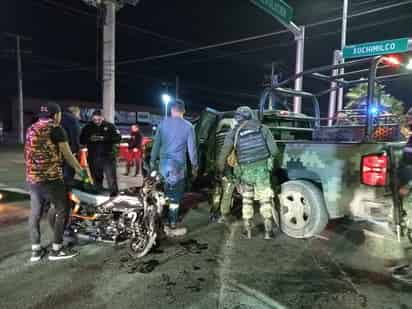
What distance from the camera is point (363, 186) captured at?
3.55 meters

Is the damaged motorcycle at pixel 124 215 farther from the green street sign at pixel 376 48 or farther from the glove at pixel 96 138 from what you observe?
the green street sign at pixel 376 48

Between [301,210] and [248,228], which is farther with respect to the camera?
[248,228]

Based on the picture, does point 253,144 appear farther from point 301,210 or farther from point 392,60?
point 392,60

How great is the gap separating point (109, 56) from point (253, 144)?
23.8 feet

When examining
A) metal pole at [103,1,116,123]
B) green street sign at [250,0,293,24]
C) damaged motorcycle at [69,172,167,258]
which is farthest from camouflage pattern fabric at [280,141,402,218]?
metal pole at [103,1,116,123]

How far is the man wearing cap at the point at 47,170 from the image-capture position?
10.8 feet

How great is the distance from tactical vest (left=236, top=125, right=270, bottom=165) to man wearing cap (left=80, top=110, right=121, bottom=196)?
2.38 m

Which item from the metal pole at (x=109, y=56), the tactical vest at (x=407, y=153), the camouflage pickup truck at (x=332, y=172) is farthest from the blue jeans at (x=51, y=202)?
the metal pole at (x=109, y=56)

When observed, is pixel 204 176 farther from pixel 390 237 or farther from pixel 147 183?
pixel 390 237

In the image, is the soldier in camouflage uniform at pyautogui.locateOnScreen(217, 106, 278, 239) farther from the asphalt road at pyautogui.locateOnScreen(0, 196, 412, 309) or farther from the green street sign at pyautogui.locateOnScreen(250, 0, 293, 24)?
the green street sign at pyautogui.locateOnScreen(250, 0, 293, 24)

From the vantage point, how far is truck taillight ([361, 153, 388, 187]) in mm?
3387

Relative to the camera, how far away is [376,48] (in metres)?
8.52

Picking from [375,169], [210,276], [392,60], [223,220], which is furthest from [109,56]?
[375,169]

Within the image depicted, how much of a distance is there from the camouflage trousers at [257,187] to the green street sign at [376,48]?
5.72m
